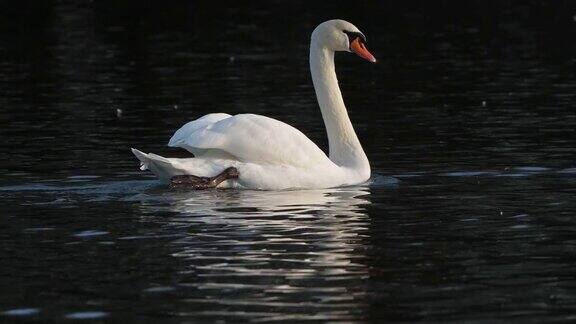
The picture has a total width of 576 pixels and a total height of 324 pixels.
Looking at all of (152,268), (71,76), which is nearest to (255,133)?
(152,268)

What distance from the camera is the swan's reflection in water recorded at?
10312 mm

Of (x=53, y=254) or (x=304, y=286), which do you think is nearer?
(x=304, y=286)

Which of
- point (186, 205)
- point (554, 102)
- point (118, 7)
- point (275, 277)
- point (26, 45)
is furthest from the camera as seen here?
point (118, 7)

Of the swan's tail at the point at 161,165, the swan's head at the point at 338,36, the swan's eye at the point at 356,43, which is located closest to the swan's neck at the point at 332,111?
the swan's head at the point at 338,36

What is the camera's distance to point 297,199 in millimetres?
15047

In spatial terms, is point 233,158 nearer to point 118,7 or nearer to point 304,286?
point 304,286

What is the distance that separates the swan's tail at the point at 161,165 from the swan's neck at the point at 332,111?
2009mm

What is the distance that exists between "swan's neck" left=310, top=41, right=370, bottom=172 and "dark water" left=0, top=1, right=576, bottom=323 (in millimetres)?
505

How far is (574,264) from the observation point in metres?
11.6

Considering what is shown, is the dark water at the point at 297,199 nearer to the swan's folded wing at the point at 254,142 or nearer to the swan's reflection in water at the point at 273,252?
the swan's reflection in water at the point at 273,252

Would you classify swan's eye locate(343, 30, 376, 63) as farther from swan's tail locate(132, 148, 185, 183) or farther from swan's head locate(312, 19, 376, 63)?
swan's tail locate(132, 148, 185, 183)

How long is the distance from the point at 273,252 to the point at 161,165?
130 inches

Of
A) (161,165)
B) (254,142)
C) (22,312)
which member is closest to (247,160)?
(254,142)

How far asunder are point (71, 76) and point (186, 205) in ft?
48.6
